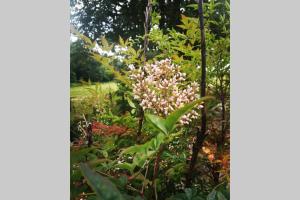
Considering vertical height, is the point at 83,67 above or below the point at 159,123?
above

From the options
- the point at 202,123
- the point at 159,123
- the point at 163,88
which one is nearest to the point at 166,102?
the point at 163,88

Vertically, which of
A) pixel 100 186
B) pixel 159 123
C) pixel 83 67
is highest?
pixel 83 67

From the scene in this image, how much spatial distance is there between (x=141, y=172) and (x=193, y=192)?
0.20 m

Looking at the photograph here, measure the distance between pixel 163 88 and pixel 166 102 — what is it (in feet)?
0.19

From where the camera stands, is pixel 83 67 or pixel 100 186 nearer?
pixel 100 186

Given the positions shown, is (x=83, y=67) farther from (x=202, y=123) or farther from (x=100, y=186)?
(x=100, y=186)

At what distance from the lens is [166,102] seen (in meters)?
1.57

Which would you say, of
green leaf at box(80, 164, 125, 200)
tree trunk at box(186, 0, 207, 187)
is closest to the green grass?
tree trunk at box(186, 0, 207, 187)

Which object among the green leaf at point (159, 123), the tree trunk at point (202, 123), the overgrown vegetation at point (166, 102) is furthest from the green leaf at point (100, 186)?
the tree trunk at point (202, 123)

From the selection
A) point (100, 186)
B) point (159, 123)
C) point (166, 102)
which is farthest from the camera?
point (166, 102)

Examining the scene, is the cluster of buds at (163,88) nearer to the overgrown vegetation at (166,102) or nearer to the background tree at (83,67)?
the overgrown vegetation at (166,102)

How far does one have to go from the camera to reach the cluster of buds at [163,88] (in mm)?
1572

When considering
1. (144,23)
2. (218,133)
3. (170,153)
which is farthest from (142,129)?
(144,23)

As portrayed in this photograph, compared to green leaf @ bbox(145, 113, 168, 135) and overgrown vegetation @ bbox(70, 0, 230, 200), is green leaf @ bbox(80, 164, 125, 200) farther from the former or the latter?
overgrown vegetation @ bbox(70, 0, 230, 200)
